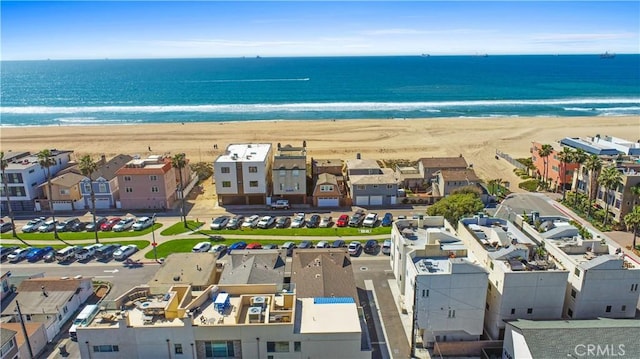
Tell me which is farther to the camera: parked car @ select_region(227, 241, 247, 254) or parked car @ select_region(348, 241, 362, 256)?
parked car @ select_region(227, 241, 247, 254)

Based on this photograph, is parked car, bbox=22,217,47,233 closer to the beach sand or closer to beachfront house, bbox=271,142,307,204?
beachfront house, bbox=271,142,307,204

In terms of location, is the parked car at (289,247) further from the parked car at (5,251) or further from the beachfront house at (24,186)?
the beachfront house at (24,186)

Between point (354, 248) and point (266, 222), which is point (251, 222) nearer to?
point (266, 222)

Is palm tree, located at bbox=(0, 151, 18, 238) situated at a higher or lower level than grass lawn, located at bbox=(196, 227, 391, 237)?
higher

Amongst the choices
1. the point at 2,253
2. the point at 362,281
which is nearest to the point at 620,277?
the point at 362,281

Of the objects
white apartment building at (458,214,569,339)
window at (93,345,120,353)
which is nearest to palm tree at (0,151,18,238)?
window at (93,345,120,353)

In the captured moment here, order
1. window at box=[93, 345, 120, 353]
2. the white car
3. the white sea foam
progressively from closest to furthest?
window at box=[93, 345, 120, 353] → the white car → the white sea foam

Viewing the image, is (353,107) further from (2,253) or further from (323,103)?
(2,253)

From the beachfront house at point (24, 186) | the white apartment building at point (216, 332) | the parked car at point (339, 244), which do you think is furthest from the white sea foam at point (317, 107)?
the white apartment building at point (216, 332)
